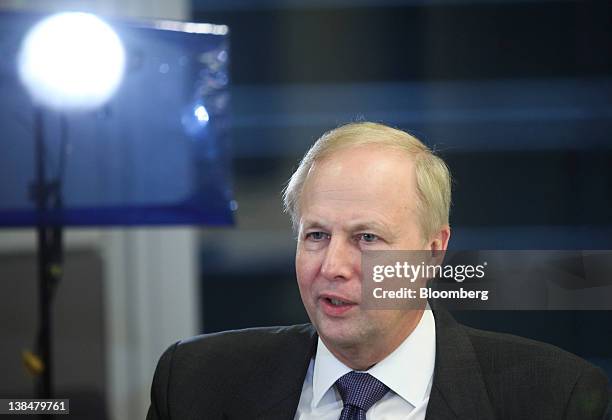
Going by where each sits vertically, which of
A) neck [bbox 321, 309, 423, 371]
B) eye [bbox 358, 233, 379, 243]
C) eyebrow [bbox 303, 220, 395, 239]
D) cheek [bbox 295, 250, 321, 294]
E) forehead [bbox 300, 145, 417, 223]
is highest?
forehead [bbox 300, 145, 417, 223]

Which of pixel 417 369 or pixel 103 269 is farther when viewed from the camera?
pixel 103 269

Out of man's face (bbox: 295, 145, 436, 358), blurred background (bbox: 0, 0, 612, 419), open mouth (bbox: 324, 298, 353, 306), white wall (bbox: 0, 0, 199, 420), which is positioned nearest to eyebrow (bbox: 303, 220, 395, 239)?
man's face (bbox: 295, 145, 436, 358)

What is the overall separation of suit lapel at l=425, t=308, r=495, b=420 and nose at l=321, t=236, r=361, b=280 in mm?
197

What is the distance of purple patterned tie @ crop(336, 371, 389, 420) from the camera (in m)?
1.39

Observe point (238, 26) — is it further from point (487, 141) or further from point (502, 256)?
point (502, 256)

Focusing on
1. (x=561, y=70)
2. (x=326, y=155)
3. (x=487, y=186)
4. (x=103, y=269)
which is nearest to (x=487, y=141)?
(x=487, y=186)

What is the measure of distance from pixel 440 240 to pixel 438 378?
22 centimetres

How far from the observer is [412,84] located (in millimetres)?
2857

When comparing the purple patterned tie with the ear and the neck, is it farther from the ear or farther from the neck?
the ear

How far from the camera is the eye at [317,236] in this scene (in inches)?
55.6

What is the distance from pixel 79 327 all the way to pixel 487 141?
1365mm

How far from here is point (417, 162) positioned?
1424 mm

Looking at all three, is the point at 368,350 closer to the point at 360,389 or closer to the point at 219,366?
the point at 360,389
